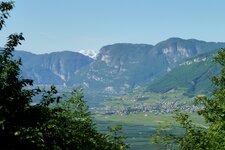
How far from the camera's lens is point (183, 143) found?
36.8 metres

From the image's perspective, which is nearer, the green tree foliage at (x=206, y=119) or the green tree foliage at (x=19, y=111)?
the green tree foliage at (x=19, y=111)

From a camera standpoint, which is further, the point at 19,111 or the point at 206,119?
the point at 206,119

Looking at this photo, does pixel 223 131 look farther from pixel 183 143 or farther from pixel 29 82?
pixel 29 82

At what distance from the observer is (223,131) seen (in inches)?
1049

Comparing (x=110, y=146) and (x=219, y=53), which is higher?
(x=219, y=53)

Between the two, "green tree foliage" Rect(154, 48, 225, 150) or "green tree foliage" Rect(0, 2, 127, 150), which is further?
"green tree foliage" Rect(154, 48, 225, 150)

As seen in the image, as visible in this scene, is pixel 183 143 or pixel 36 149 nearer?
pixel 36 149

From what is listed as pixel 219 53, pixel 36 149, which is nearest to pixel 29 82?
pixel 36 149

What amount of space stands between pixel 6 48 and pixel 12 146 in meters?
4.27

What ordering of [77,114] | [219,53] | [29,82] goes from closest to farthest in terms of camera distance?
[29,82] → [219,53] → [77,114]

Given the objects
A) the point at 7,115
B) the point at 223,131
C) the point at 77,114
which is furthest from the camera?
the point at 77,114

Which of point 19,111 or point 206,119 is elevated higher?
point 19,111

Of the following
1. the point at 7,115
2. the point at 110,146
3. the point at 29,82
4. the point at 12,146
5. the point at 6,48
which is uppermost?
the point at 6,48

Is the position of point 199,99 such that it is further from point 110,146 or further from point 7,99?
point 7,99
